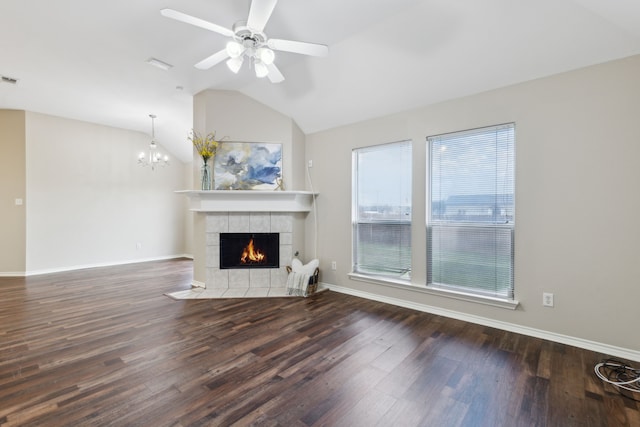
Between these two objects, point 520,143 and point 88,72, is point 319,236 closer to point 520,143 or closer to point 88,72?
point 520,143

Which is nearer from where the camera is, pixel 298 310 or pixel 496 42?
pixel 496 42

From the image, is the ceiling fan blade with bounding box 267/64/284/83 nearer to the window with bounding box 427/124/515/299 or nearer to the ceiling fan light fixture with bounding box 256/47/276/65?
the ceiling fan light fixture with bounding box 256/47/276/65

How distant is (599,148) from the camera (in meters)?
2.46

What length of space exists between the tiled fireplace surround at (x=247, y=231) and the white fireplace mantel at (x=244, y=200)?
151mm

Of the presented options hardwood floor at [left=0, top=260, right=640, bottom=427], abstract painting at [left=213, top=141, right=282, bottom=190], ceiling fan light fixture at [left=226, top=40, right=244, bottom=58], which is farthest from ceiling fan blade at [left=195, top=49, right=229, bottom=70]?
hardwood floor at [left=0, top=260, right=640, bottom=427]

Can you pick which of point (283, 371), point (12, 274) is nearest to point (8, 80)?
point (12, 274)

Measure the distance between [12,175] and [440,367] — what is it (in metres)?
7.28

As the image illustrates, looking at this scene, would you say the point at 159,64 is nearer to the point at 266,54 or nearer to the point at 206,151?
the point at 206,151

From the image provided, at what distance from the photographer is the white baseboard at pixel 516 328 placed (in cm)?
237

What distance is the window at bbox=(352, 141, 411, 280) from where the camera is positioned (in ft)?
12.1

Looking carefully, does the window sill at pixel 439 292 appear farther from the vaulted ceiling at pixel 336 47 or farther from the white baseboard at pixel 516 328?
the vaulted ceiling at pixel 336 47

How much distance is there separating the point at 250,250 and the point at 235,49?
2947 millimetres

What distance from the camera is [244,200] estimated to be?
4266mm

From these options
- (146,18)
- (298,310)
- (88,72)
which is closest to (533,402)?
(298,310)
